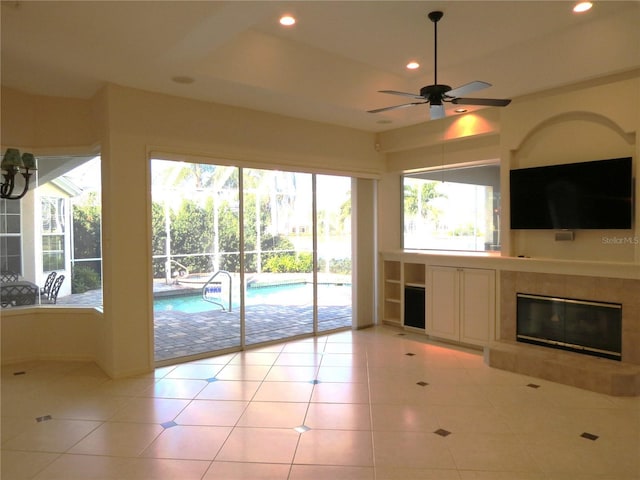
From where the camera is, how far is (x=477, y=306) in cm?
545

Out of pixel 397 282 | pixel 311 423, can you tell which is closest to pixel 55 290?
pixel 311 423

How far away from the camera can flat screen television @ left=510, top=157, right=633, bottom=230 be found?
167 inches

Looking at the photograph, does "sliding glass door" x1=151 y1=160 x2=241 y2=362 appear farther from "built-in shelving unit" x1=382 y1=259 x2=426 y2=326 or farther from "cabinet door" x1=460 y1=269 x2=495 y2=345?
"cabinet door" x1=460 y1=269 x2=495 y2=345

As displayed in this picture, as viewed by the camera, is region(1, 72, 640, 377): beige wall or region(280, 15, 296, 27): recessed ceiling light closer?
region(280, 15, 296, 27): recessed ceiling light

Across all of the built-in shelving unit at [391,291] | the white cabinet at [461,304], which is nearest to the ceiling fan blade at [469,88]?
the white cabinet at [461,304]

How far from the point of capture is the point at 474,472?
2762mm

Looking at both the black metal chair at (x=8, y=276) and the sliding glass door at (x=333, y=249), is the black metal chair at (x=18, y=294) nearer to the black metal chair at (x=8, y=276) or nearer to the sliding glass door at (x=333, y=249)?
the black metal chair at (x=8, y=276)

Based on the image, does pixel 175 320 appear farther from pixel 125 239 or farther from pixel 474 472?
pixel 474 472

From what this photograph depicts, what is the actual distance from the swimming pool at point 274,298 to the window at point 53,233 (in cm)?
140

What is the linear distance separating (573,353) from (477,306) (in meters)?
1.16

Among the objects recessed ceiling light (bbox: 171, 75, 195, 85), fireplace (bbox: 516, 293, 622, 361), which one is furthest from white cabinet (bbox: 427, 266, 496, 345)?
recessed ceiling light (bbox: 171, 75, 195, 85)

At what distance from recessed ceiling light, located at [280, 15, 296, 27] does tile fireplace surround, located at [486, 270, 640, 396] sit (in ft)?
11.9

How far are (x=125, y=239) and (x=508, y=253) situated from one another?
4.32m

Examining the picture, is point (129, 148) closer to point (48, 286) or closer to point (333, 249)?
point (48, 286)
